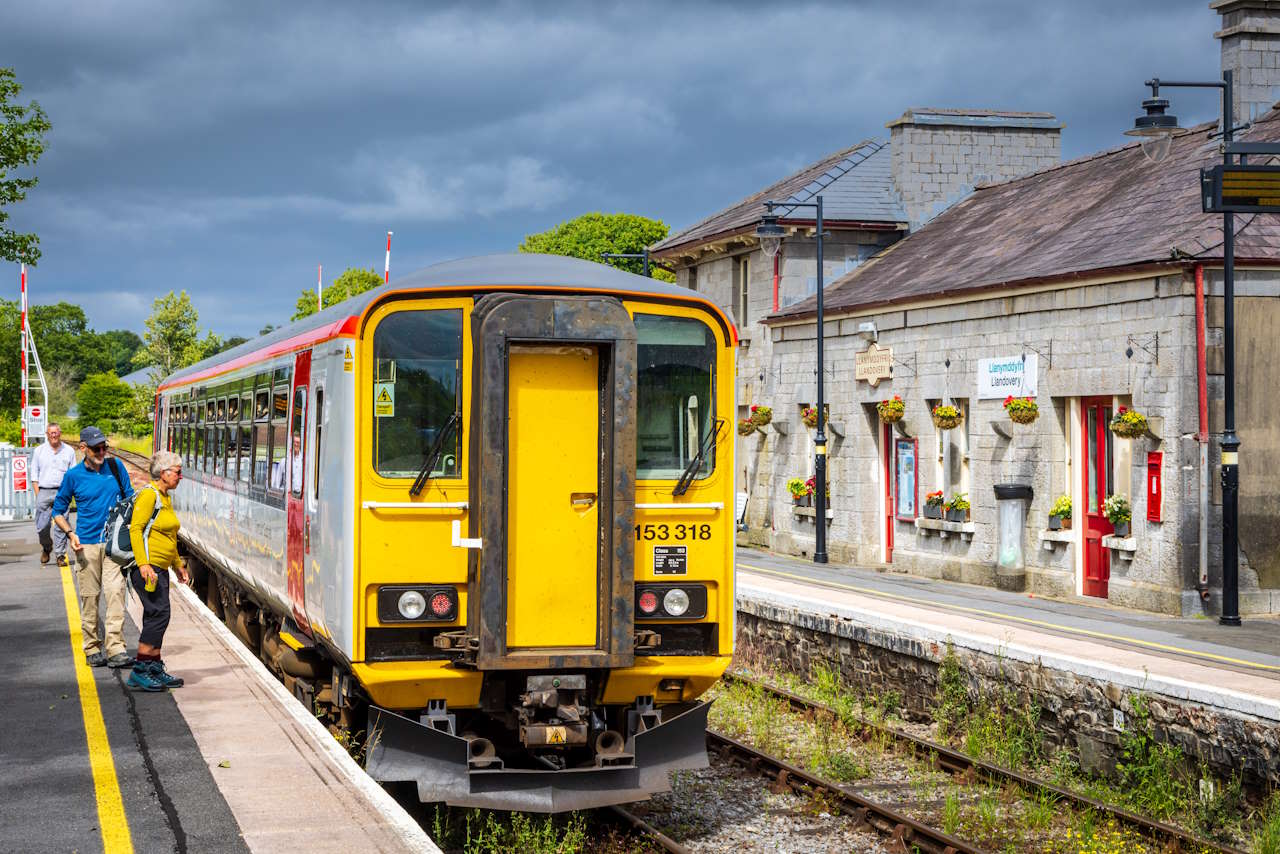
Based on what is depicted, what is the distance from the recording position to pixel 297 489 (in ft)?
32.5

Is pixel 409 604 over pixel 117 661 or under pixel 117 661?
over

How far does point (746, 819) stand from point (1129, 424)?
35.0ft

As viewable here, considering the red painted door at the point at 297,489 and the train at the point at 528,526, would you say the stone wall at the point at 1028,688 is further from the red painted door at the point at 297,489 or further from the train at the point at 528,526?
the red painted door at the point at 297,489

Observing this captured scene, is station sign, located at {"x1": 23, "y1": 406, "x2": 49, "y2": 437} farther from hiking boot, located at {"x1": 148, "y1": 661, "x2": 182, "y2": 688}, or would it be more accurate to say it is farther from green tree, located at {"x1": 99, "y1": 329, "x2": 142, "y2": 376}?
green tree, located at {"x1": 99, "y1": 329, "x2": 142, "y2": 376}

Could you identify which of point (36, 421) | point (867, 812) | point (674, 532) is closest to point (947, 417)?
point (867, 812)

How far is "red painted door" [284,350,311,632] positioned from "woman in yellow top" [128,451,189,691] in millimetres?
918

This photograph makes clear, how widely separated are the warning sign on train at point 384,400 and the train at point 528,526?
1 cm

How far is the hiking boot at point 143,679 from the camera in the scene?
1052cm

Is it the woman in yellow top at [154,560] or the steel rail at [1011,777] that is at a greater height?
the woman in yellow top at [154,560]

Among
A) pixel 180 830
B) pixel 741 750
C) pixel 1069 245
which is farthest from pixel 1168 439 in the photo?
pixel 180 830

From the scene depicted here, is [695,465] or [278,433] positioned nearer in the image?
[695,465]

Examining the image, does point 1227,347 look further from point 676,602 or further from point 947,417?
point 676,602

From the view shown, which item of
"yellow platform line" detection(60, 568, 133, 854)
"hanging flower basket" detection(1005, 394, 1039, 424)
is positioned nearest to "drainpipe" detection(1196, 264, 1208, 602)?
"hanging flower basket" detection(1005, 394, 1039, 424)

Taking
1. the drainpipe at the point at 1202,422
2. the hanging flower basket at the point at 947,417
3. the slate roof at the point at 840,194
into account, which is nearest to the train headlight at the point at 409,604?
the drainpipe at the point at 1202,422
